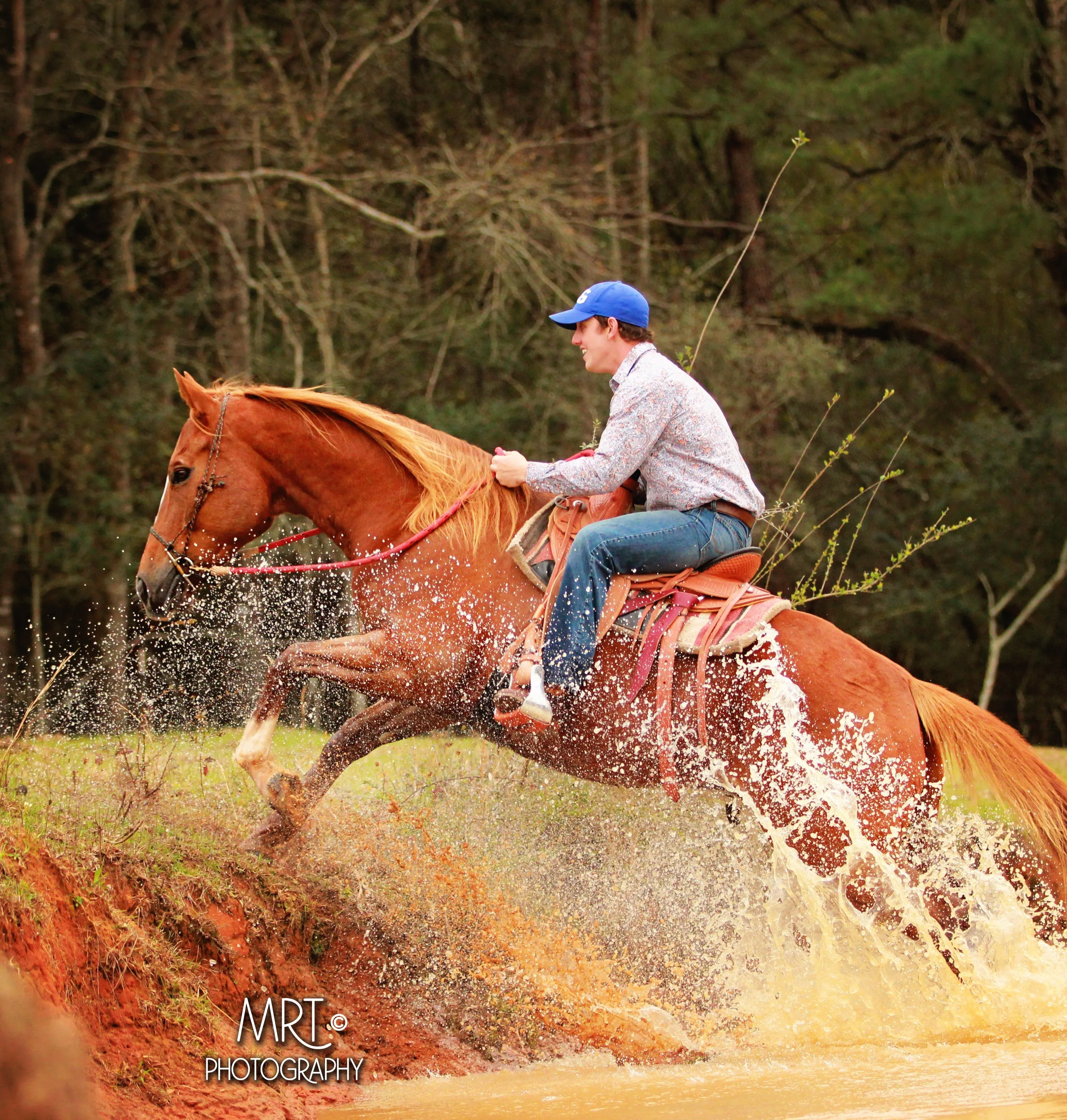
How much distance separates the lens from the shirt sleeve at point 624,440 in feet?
17.8

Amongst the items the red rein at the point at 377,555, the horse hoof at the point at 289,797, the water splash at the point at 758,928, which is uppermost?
the red rein at the point at 377,555

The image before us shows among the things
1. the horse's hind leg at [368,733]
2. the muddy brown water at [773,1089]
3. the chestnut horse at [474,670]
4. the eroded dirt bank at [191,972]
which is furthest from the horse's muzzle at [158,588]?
the muddy brown water at [773,1089]

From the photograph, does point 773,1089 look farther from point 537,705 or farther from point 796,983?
point 537,705

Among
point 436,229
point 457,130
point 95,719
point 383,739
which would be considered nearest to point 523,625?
point 383,739

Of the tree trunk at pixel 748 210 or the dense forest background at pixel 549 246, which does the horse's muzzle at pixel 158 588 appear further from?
the tree trunk at pixel 748 210

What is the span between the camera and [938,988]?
5586 mm

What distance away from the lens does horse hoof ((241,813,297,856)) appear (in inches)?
233

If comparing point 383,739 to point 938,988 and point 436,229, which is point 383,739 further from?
point 436,229

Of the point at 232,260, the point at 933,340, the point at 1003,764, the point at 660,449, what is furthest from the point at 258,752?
the point at 933,340

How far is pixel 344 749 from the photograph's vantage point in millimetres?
6043

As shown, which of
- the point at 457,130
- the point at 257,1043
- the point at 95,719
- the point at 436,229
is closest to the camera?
the point at 257,1043

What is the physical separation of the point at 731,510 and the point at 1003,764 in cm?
153

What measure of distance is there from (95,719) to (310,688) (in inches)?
52.1

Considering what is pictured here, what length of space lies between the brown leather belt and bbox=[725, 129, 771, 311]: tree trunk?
51.7 feet
